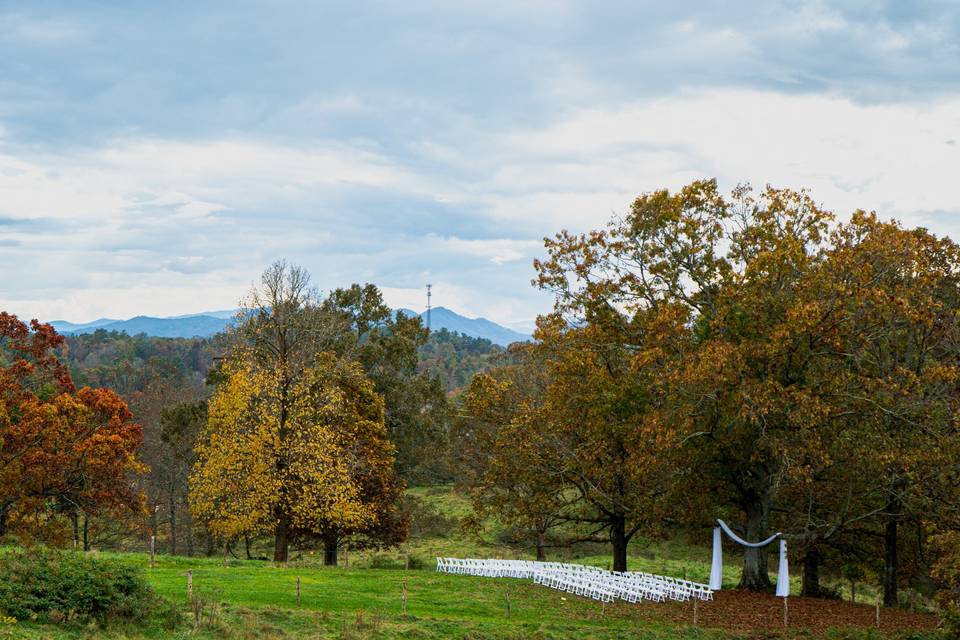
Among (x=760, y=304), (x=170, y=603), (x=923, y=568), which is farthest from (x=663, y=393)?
(x=170, y=603)

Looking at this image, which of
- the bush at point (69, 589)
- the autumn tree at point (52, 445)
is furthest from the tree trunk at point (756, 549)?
the autumn tree at point (52, 445)

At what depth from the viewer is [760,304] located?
95.7 ft

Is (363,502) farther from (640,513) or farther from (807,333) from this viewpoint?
(807,333)

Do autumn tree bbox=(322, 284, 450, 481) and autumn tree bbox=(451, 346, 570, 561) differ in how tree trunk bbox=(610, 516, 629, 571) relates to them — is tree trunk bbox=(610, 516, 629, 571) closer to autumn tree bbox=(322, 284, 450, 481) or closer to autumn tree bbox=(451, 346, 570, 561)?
autumn tree bbox=(451, 346, 570, 561)

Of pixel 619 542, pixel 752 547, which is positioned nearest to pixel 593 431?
pixel 619 542

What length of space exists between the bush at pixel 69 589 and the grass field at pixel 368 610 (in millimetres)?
514

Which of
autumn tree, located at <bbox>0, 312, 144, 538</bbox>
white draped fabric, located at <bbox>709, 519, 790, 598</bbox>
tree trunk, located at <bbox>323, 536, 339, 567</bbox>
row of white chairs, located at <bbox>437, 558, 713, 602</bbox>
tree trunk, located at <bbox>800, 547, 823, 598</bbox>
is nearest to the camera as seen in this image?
row of white chairs, located at <bbox>437, 558, 713, 602</bbox>

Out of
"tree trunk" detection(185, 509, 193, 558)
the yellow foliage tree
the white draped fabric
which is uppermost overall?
the yellow foliage tree

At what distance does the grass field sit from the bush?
0.51 m

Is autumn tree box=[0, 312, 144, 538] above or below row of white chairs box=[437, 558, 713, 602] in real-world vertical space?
above

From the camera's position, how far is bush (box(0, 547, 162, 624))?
18.6 metres

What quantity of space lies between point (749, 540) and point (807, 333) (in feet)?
28.9

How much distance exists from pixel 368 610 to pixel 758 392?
43.7ft

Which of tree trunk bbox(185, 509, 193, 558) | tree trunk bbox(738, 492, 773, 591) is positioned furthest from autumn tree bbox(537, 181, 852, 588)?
tree trunk bbox(185, 509, 193, 558)
